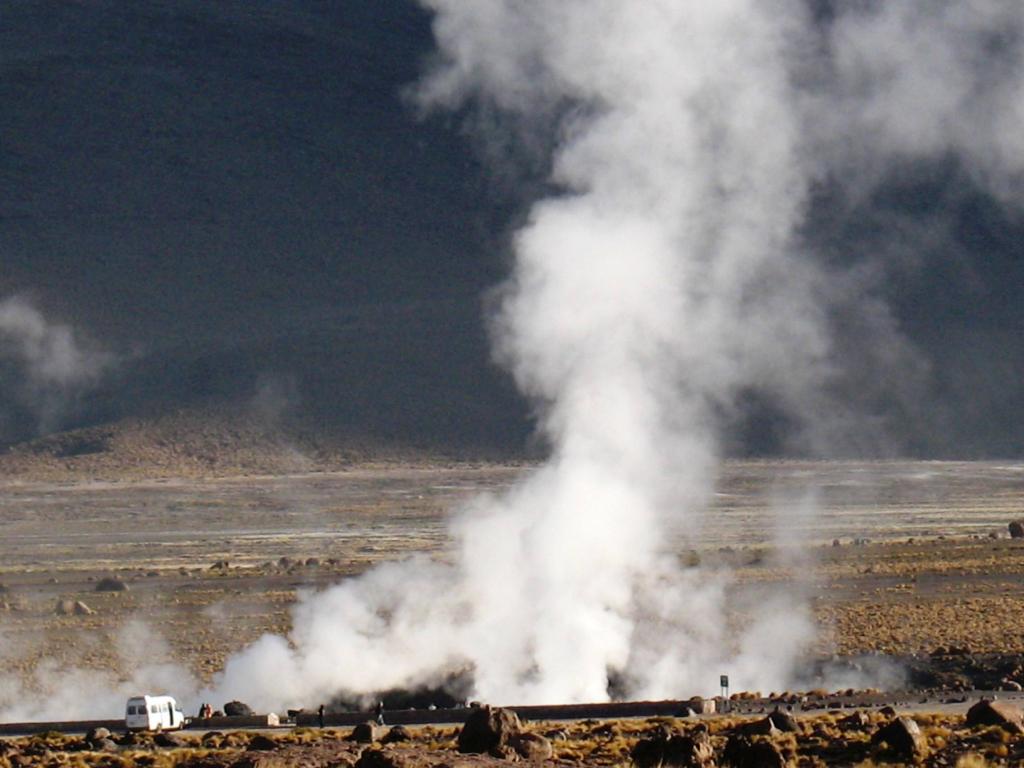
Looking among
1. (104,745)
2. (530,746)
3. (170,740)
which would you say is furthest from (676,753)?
(104,745)

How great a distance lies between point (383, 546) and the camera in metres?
72.8

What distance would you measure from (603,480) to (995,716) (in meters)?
21.0

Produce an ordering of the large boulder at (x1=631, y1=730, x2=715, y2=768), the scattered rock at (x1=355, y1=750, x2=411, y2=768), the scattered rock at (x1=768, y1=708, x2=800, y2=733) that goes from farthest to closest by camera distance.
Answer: the scattered rock at (x1=768, y1=708, x2=800, y2=733), the large boulder at (x1=631, y1=730, x2=715, y2=768), the scattered rock at (x1=355, y1=750, x2=411, y2=768)

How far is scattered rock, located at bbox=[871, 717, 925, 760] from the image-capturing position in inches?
933

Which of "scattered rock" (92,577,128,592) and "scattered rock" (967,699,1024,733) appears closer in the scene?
"scattered rock" (967,699,1024,733)

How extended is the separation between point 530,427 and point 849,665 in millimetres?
79130

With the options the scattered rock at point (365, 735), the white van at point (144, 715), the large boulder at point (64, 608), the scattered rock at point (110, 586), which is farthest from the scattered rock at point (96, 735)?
the scattered rock at point (110, 586)

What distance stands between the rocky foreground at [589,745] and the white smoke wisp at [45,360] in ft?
313

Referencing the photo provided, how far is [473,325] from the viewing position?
13412 centimetres

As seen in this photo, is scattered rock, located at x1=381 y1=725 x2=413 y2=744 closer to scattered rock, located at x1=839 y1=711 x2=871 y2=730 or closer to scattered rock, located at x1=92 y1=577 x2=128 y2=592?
scattered rock, located at x1=839 y1=711 x2=871 y2=730

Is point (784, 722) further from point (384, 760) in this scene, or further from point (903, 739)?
point (384, 760)

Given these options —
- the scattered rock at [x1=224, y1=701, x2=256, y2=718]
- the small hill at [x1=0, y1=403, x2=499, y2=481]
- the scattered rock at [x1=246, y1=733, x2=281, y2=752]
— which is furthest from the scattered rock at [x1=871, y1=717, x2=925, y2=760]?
the small hill at [x1=0, y1=403, x2=499, y2=481]

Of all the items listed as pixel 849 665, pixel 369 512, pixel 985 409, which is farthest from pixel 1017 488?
pixel 849 665

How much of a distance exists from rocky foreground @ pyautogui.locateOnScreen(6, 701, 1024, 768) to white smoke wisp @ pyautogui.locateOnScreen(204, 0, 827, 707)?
973 cm
